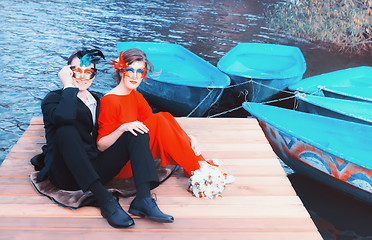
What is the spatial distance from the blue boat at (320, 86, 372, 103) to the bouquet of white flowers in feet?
→ 16.7

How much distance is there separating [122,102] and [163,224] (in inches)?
46.2

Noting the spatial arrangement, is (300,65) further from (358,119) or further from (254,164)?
(254,164)

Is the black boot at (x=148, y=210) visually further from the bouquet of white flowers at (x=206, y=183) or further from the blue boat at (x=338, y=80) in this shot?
the blue boat at (x=338, y=80)

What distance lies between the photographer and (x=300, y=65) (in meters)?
8.59

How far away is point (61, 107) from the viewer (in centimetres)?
261

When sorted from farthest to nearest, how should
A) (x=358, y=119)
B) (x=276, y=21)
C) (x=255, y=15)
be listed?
(x=255, y=15), (x=276, y=21), (x=358, y=119)

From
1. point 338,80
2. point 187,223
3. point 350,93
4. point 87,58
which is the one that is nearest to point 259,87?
point 350,93

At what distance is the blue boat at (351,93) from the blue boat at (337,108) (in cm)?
69

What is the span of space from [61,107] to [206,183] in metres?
1.47

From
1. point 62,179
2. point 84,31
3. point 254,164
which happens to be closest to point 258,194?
point 254,164

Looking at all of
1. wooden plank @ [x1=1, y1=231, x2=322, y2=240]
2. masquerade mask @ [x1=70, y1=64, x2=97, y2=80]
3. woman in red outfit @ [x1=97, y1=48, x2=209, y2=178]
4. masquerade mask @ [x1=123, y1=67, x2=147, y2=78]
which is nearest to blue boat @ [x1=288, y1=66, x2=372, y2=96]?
woman in red outfit @ [x1=97, y1=48, x2=209, y2=178]

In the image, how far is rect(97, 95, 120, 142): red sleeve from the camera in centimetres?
304

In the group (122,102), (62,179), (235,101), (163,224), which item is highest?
(122,102)

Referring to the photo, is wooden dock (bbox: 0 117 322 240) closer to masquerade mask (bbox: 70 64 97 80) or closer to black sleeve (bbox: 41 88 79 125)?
black sleeve (bbox: 41 88 79 125)
